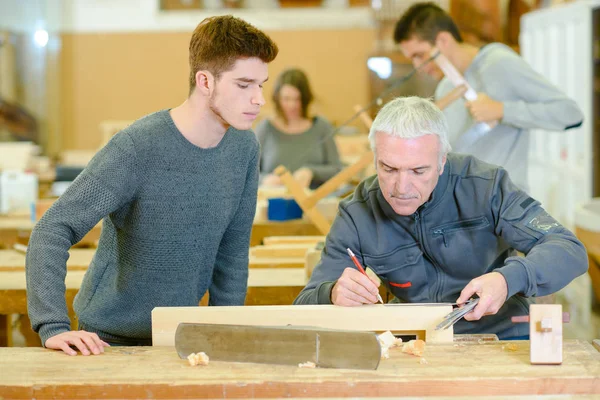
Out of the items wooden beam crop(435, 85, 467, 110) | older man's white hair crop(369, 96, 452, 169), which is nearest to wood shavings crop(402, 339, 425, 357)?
older man's white hair crop(369, 96, 452, 169)

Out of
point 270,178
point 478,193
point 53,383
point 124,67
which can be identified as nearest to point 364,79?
point 124,67

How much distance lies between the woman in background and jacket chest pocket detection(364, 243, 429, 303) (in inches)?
111

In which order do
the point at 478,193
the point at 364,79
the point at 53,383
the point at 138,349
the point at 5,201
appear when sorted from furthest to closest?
the point at 364,79 < the point at 5,201 < the point at 478,193 < the point at 138,349 < the point at 53,383

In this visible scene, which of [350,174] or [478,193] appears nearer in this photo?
[478,193]

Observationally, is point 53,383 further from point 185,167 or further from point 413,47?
point 413,47

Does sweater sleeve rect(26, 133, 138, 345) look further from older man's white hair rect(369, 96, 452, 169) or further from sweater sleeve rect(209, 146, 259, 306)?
older man's white hair rect(369, 96, 452, 169)

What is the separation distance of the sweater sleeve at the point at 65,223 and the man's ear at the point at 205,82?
23 cm

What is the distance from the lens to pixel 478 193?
2420mm

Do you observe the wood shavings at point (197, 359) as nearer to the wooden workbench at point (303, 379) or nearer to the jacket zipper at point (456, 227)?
the wooden workbench at point (303, 379)

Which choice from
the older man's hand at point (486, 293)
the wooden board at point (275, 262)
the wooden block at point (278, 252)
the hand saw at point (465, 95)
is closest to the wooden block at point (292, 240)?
the wooden block at point (278, 252)

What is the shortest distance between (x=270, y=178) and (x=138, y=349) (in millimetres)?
3081

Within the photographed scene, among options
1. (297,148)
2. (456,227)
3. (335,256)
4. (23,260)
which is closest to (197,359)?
(335,256)

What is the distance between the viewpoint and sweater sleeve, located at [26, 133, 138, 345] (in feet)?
6.79

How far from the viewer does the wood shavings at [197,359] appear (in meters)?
1.88
